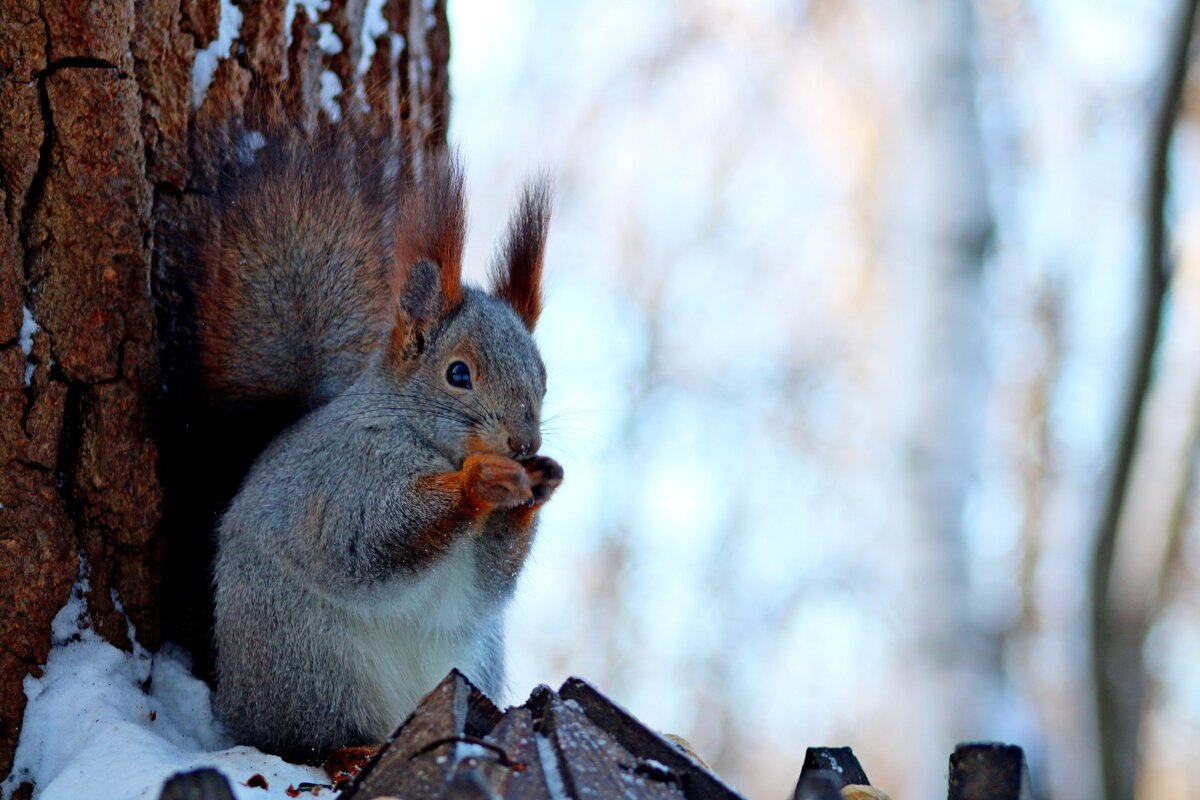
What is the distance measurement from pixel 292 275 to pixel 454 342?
279mm

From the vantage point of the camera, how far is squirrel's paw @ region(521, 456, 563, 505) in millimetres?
1500

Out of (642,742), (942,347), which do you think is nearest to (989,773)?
(642,742)

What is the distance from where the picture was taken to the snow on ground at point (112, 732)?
49.5 inches

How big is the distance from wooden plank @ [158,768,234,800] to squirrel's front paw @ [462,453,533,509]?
2.21ft

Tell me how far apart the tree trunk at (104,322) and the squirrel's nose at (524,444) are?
449mm

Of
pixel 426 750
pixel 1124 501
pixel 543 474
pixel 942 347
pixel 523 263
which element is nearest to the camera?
pixel 426 750

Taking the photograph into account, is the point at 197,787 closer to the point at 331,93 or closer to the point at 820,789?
the point at 820,789

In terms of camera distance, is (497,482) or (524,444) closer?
(497,482)

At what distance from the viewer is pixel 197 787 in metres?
0.79

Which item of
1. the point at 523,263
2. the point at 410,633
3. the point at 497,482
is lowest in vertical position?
the point at 410,633

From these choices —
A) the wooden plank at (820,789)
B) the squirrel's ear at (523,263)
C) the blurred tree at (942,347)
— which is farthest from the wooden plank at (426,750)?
the blurred tree at (942,347)

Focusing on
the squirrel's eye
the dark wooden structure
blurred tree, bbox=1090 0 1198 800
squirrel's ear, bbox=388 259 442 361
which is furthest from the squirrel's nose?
blurred tree, bbox=1090 0 1198 800

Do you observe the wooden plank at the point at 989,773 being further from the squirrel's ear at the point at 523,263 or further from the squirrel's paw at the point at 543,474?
the squirrel's ear at the point at 523,263

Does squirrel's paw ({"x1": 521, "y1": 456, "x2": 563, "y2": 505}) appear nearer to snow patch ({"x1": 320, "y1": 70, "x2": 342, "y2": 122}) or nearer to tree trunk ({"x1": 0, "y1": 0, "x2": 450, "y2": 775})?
tree trunk ({"x1": 0, "y1": 0, "x2": 450, "y2": 775})
